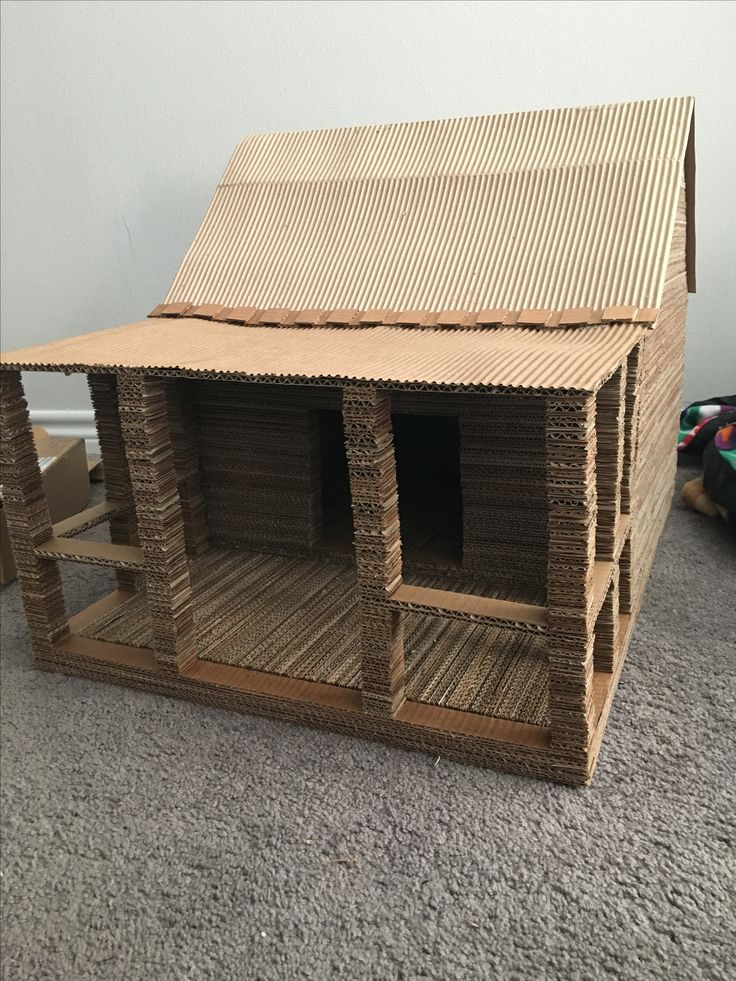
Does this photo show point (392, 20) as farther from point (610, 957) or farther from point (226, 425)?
point (610, 957)

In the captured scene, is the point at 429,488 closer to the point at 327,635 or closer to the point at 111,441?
the point at 327,635

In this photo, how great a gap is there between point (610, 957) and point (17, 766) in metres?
2.08

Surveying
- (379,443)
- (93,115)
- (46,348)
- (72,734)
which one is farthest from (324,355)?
(93,115)

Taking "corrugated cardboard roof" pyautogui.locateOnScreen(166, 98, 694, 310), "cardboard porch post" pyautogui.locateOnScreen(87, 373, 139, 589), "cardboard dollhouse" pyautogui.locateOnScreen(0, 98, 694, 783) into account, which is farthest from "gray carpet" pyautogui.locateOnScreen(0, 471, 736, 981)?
"corrugated cardboard roof" pyautogui.locateOnScreen(166, 98, 694, 310)

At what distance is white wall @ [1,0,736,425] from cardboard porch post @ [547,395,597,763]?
344 centimetres

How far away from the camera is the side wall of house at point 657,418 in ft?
11.1

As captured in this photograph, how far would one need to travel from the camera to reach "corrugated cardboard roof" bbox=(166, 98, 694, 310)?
11.2 feet

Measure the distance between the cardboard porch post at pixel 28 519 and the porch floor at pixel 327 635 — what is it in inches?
8.3

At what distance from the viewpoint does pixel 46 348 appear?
10.8 feet

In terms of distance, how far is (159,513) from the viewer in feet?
10.1

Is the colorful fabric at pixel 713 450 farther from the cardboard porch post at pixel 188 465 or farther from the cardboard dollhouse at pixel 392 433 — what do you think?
the cardboard porch post at pixel 188 465

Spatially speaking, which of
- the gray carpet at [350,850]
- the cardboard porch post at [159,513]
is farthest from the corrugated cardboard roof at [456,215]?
the gray carpet at [350,850]

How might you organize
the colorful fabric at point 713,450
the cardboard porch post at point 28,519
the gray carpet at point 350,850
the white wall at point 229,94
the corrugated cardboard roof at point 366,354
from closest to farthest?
1. the gray carpet at point 350,850
2. the corrugated cardboard roof at point 366,354
3. the cardboard porch post at point 28,519
4. the colorful fabric at point 713,450
5. the white wall at point 229,94

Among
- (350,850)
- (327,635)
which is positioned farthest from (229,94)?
(350,850)
